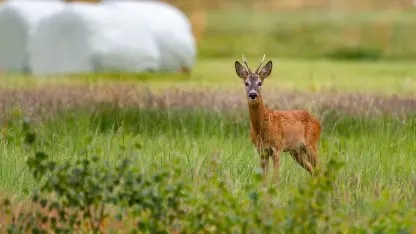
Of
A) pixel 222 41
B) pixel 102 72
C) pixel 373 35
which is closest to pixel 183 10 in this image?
pixel 222 41

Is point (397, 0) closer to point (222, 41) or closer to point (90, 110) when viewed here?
point (222, 41)

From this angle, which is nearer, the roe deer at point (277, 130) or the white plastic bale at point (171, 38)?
the roe deer at point (277, 130)

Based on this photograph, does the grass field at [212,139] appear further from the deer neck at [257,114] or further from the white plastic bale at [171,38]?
the white plastic bale at [171,38]

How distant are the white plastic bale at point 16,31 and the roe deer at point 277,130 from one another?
49.4 feet

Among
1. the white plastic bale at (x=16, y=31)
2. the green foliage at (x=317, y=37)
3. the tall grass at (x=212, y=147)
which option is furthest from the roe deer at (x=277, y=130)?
the green foliage at (x=317, y=37)

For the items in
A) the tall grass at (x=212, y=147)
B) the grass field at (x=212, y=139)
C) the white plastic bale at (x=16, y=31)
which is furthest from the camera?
the white plastic bale at (x=16, y=31)

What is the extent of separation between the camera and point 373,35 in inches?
1210

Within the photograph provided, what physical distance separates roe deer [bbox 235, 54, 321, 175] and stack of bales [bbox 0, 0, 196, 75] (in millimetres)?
12941

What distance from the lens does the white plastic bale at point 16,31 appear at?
23.8 meters

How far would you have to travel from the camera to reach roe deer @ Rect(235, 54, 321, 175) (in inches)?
336

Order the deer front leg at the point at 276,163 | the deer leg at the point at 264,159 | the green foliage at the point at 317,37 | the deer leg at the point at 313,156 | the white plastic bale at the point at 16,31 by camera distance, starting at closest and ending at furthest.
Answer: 1. the deer front leg at the point at 276,163
2. the deer leg at the point at 264,159
3. the deer leg at the point at 313,156
4. the white plastic bale at the point at 16,31
5. the green foliage at the point at 317,37

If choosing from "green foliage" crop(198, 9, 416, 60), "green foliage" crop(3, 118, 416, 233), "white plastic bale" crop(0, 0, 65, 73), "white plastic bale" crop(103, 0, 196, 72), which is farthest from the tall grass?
"green foliage" crop(198, 9, 416, 60)

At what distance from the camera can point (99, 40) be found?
871 inches

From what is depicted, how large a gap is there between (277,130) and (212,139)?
4.81ft
